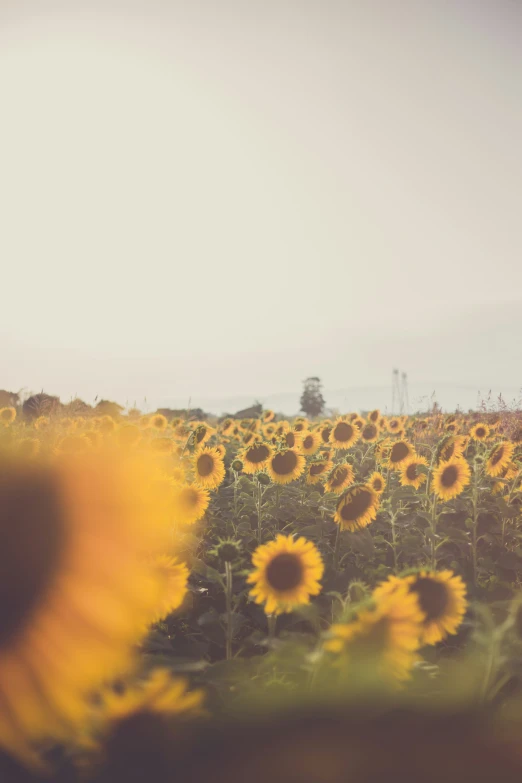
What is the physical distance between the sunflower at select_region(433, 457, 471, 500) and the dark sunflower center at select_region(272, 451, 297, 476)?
1.30m

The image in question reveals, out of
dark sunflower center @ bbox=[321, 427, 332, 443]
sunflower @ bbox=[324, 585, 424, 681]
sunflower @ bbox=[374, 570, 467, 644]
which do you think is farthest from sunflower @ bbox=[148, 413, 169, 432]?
sunflower @ bbox=[324, 585, 424, 681]

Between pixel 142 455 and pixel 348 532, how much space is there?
2446 mm

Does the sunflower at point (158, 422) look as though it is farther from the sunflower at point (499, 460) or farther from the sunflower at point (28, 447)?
the sunflower at point (499, 460)

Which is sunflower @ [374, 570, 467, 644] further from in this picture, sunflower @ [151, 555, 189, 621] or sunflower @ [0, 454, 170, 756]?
sunflower @ [0, 454, 170, 756]

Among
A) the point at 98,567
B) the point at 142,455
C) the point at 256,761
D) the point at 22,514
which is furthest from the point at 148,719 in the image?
the point at 142,455

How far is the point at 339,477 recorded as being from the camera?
4105 millimetres

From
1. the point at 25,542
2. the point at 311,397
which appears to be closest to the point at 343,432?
the point at 25,542

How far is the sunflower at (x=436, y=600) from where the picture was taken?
6.30 ft

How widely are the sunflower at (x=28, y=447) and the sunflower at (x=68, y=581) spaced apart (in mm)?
394

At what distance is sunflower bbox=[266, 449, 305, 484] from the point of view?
4.41m

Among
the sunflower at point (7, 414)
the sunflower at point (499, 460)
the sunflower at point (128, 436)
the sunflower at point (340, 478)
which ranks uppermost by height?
the sunflower at point (7, 414)

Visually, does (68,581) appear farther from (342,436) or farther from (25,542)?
(342,436)

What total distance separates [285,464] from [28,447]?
119 inches

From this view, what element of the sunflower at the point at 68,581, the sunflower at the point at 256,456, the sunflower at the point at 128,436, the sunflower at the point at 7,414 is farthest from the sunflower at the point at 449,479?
the sunflower at the point at 7,414
